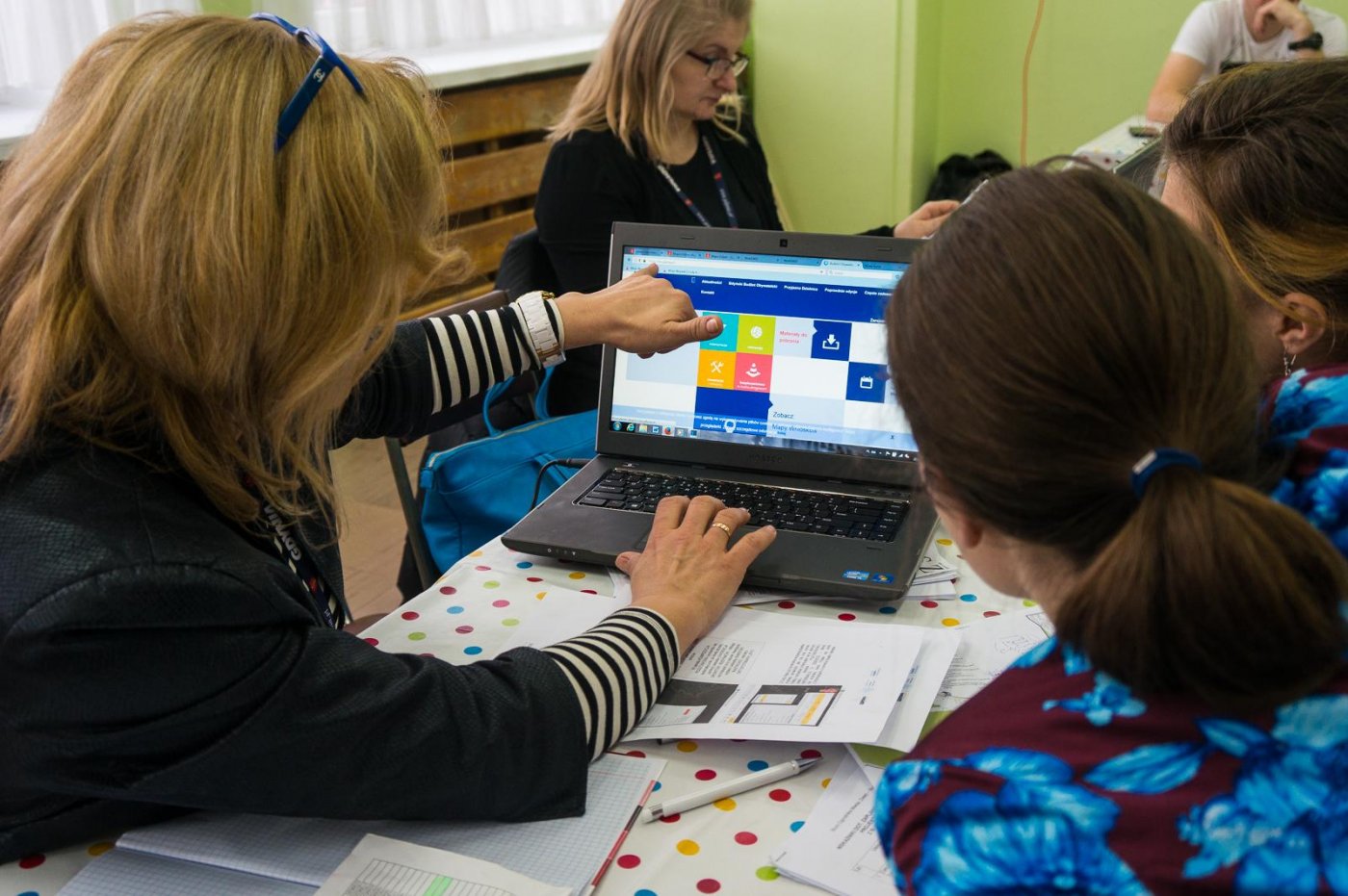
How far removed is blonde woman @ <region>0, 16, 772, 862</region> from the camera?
2.49 feet

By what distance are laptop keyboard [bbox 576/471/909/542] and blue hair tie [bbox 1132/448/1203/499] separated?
2.04 ft

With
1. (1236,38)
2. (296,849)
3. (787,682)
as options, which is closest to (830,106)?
(1236,38)

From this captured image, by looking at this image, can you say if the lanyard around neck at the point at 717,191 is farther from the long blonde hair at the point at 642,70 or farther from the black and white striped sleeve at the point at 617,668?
the black and white striped sleeve at the point at 617,668

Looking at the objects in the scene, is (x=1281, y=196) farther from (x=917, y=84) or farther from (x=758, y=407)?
(x=917, y=84)

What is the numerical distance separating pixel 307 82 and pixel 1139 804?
69cm

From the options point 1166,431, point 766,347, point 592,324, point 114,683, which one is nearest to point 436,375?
point 592,324

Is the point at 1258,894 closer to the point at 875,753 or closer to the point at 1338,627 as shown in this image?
the point at 1338,627

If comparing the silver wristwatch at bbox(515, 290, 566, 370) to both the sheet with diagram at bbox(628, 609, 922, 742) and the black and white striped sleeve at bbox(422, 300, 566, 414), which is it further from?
the sheet with diagram at bbox(628, 609, 922, 742)

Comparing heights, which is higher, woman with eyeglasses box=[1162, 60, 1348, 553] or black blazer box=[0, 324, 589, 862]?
woman with eyeglasses box=[1162, 60, 1348, 553]

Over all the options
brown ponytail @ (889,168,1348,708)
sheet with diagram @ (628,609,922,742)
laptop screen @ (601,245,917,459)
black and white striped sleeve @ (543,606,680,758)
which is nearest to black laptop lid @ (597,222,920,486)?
laptop screen @ (601,245,917,459)

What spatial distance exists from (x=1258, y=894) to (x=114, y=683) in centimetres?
67

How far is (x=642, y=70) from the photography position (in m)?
2.22

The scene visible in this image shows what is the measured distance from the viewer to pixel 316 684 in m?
0.80

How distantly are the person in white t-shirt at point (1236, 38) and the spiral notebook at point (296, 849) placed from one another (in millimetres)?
2846
